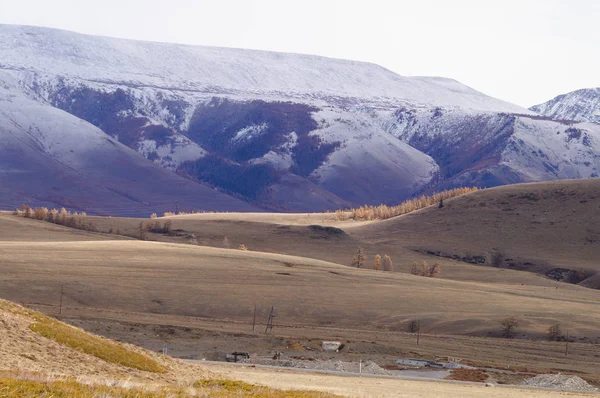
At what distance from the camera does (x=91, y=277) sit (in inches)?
3920

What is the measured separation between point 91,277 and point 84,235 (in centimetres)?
6903

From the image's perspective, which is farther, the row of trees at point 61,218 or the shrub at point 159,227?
the shrub at point 159,227

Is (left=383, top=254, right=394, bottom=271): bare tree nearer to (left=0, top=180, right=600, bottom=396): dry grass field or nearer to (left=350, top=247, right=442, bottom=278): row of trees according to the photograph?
(left=350, top=247, right=442, bottom=278): row of trees

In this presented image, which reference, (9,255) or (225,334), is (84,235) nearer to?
(9,255)

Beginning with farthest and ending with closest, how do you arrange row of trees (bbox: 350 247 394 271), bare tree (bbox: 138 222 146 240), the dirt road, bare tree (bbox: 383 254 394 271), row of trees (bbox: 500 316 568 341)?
bare tree (bbox: 138 222 146 240) → row of trees (bbox: 350 247 394 271) → bare tree (bbox: 383 254 394 271) → row of trees (bbox: 500 316 568 341) → the dirt road

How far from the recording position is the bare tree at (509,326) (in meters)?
86.4

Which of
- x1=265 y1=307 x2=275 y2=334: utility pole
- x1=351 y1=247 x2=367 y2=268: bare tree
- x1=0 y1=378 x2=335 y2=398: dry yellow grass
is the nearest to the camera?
x1=0 y1=378 x2=335 y2=398: dry yellow grass

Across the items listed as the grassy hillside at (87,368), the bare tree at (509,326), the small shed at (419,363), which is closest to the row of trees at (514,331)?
the bare tree at (509,326)

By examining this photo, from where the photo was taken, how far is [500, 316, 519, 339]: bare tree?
8644 cm

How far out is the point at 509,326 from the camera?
87.5 meters

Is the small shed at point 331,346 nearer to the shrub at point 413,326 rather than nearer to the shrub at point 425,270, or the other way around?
the shrub at point 413,326

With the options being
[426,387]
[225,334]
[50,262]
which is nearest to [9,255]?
[50,262]

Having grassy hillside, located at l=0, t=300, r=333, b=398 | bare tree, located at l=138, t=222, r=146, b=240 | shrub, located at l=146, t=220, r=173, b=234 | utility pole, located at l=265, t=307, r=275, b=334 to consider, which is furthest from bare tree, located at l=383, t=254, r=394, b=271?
grassy hillside, located at l=0, t=300, r=333, b=398

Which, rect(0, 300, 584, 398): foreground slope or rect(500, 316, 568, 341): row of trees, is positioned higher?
rect(0, 300, 584, 398): foreground slope
